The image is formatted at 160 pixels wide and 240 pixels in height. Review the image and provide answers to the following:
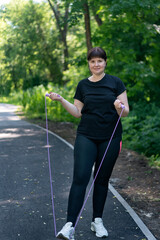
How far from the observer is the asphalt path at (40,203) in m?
4.12

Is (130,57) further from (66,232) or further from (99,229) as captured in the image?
(66,232)

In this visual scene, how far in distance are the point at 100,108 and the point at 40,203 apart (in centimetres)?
223

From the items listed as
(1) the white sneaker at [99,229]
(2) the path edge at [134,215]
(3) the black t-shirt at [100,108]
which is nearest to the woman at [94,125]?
(3) the black t-shirt at [100,108]

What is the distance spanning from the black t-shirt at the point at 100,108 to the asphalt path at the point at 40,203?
4.02 feet

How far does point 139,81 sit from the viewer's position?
14078 millimetres

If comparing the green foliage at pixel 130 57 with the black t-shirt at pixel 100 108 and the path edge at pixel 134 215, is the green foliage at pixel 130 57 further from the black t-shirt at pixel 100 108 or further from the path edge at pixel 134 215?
the black t-shirt at pixel 100 108

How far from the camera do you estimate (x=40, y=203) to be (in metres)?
5.21

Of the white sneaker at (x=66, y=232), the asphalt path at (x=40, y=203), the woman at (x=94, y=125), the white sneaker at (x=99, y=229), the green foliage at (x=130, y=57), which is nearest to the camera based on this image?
the white sneaker at (x=66, y=232)

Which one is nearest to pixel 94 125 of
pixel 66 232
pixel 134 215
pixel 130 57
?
pixel 66 232

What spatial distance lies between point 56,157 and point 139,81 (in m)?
6.49

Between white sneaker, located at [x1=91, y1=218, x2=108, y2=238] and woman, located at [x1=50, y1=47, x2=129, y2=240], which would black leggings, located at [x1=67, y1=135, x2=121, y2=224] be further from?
white sneaker, located at [x1=91, y1=218, x2=108, y2=238]

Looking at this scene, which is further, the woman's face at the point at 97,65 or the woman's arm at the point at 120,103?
the woman's face at the point at 97,65

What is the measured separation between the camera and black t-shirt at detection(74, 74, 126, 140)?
361cm

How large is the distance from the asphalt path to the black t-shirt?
4.02 ft
